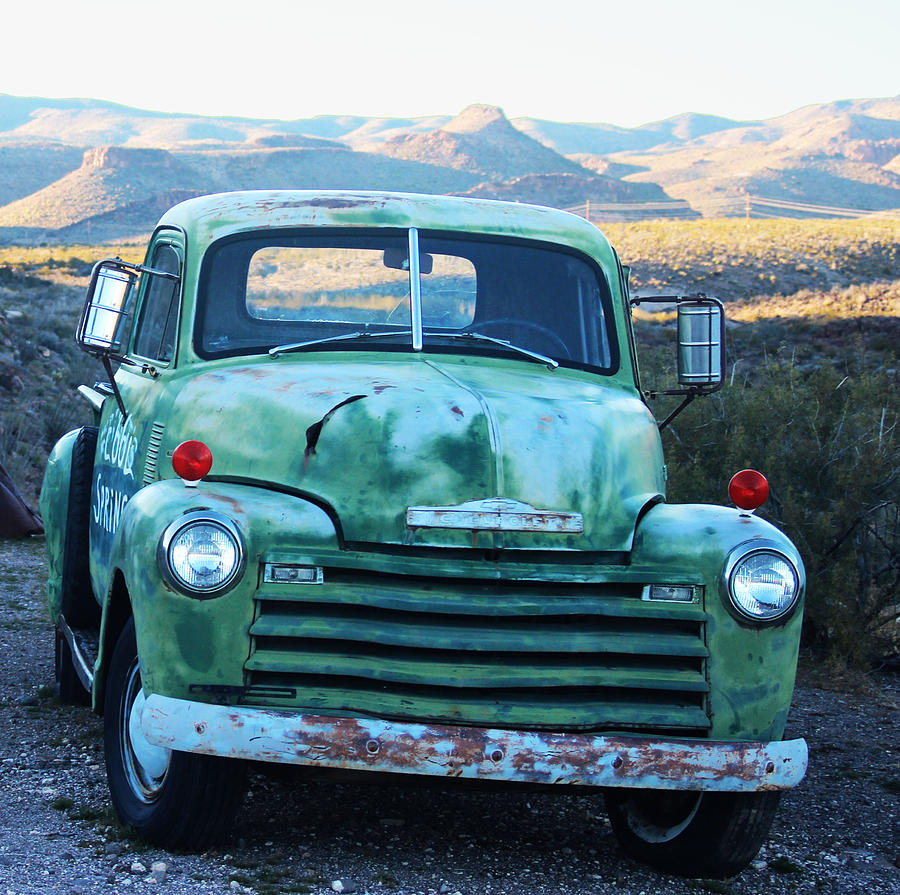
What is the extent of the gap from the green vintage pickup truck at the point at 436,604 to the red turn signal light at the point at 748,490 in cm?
1

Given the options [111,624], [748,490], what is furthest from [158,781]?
[748,490]

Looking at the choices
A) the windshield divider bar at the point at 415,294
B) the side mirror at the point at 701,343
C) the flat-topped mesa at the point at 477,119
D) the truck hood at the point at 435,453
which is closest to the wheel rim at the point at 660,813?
the truck hood at the point at 435,453

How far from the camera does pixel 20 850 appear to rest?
12.4ft

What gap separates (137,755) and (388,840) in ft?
2.85

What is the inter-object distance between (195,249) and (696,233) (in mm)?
44075

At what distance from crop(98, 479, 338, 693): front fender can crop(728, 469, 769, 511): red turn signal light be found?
4.34ft

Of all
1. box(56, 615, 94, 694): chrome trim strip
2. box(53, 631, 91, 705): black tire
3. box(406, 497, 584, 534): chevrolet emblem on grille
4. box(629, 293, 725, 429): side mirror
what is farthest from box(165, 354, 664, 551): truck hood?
box(53, 631, 91, 705): black tire

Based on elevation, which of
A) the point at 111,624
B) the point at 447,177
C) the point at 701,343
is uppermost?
the point at 447,177

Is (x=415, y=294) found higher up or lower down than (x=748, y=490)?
higher up

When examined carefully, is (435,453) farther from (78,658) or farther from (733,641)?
(78,658)

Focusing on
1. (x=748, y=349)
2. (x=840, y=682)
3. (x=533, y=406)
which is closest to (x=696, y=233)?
(x=748, y=349)

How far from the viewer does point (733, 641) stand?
3666 mm

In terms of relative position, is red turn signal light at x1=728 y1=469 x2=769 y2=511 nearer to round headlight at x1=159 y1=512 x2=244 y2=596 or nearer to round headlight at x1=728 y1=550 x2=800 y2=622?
round headlight at x1=728 y1=550 x2=800 y2=622

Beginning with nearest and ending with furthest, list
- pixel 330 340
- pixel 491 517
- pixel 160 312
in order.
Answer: pixel 491 517, pixel 330 340, pixel 160 312
